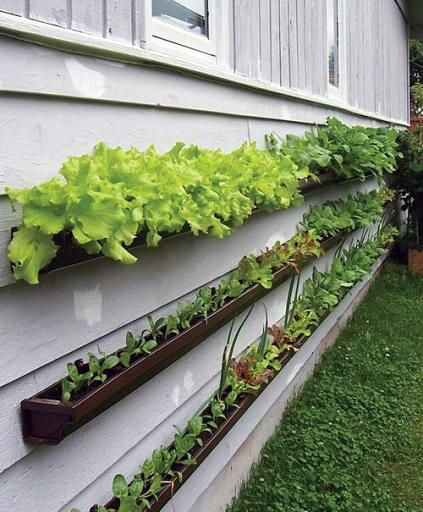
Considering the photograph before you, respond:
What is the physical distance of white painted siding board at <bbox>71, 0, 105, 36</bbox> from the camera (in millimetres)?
1776

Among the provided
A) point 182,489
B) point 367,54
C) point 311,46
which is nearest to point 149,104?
point 182,489

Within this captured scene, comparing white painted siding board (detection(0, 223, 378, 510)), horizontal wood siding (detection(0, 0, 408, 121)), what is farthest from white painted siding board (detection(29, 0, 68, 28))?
white painted siding board (detection(0, 223, 378, 510))

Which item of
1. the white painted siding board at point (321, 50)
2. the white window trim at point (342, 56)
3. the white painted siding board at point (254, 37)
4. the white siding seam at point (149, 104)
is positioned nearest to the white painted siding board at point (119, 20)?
the white siding seam at point (149, 104)

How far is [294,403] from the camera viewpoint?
391 centimetres

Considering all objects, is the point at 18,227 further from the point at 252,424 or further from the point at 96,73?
the point at 252,424

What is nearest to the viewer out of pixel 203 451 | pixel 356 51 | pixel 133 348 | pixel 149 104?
pixel 133 348

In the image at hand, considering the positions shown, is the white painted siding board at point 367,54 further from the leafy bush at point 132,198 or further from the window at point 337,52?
the leafy bush at point 132,198

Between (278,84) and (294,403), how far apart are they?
1.80 m

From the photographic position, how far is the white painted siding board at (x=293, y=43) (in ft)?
12.4

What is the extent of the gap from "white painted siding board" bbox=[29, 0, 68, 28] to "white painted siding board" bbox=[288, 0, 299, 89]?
7.51 ft

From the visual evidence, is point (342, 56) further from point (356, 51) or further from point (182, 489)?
point (182, 489)

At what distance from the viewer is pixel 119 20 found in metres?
Result: 1.99

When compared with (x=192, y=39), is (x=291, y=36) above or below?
above

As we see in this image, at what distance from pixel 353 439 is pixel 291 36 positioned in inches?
87.8
